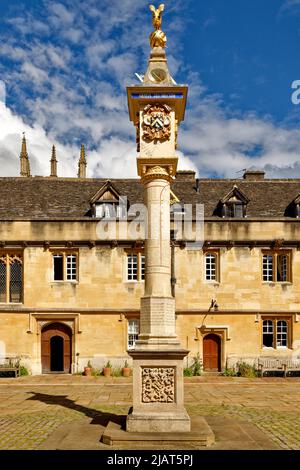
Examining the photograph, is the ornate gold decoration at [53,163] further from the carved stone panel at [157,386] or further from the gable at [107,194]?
the carved stone panel at [157,386]

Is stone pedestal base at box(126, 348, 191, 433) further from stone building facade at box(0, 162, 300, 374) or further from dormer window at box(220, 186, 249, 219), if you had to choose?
dormer window at box(220, 186, 249, 219)

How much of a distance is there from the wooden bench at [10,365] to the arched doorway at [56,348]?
1.33 metres

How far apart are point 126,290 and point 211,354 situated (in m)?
5.15

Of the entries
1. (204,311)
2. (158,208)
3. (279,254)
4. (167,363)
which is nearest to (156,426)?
(167,363)

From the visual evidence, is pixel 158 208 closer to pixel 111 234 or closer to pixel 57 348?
pixel 111 234

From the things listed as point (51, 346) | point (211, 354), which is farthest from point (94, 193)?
point (211, 354)

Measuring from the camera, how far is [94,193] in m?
28.4

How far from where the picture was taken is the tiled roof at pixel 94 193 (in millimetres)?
26734

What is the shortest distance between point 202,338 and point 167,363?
14.7 metres

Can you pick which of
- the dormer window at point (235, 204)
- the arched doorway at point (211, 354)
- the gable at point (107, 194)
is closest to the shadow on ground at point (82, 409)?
the arched doorway at point (211, 354)

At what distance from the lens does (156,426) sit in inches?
406

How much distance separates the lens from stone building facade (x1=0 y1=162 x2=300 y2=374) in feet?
81.1

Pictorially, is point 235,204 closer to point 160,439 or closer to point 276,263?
point 276,263

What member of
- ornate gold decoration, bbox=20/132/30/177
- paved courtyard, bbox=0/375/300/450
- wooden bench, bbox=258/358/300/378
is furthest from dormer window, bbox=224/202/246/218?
ornate gold decoration, bbox=20/132/30/177
